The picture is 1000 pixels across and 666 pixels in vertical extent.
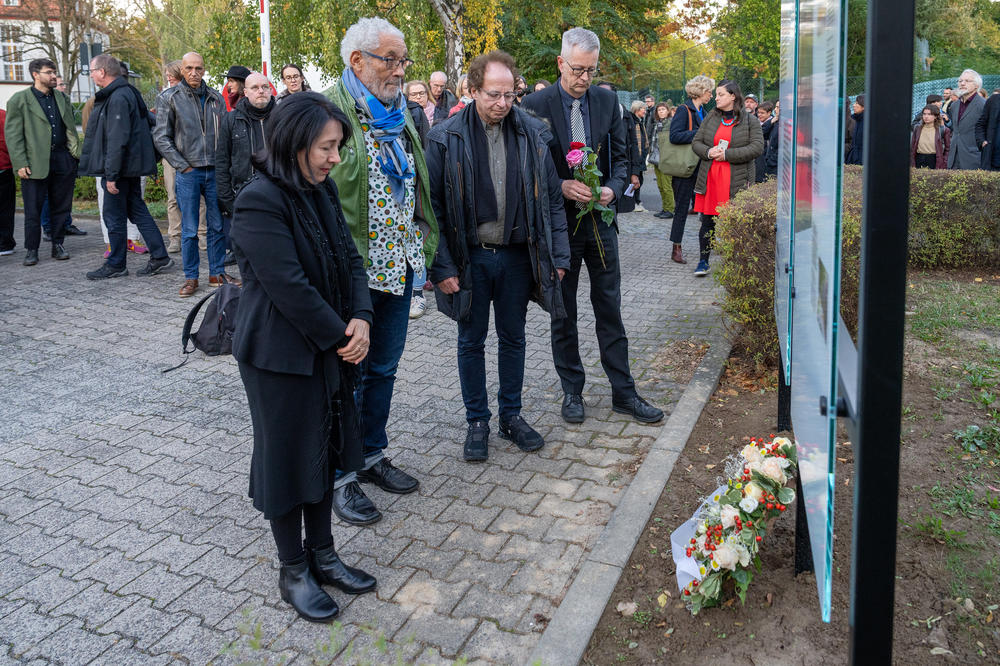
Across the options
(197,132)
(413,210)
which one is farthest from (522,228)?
(197,132)

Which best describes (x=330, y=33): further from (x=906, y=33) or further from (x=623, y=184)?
(x=906, y=33)

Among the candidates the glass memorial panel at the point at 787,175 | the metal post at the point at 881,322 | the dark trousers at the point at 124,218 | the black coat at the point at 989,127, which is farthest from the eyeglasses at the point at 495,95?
the black coat at the point at 989,127

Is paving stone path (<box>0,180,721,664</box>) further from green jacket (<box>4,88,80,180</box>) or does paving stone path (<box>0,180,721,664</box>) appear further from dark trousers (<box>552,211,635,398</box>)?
green jacket (<box>4,88,80,180</box>)

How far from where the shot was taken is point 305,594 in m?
3.39

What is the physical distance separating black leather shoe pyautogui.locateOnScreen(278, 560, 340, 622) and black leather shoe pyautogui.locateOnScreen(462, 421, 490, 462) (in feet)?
4.88

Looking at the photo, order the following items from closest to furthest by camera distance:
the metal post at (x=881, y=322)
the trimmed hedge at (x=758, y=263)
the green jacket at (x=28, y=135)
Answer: the metal post at (x=881, y=322), the trimmed hedge at (x=758, y=263), the green jacket at (x=28, y=135)

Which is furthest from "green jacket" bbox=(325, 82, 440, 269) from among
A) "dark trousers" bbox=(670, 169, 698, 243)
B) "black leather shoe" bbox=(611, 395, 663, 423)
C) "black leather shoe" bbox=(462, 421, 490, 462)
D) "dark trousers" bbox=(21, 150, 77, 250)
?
"dark trousers" bbox=(21, 150, 77, 250)

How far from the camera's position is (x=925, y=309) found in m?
7.46

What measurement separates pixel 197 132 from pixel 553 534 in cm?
658

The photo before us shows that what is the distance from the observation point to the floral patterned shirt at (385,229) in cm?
412

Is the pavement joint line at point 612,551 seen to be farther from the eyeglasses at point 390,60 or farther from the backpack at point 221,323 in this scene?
the eyeglasses at point 390,60

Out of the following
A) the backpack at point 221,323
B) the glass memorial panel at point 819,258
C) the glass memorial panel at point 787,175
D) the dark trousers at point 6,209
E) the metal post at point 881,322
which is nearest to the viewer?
the metal post at point 881,322

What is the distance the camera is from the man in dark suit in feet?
16.5

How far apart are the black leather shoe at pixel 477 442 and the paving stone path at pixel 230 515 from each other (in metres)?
0.07
